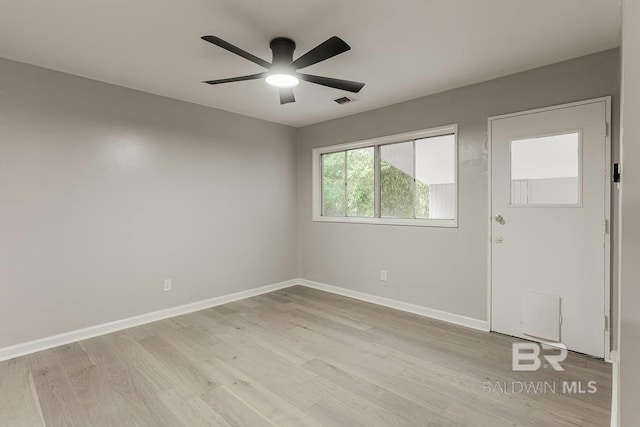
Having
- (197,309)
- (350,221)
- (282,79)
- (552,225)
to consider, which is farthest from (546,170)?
(197,309)

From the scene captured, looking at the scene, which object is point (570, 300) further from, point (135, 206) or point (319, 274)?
point (135, 206)

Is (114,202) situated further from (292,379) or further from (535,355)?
(535,355)

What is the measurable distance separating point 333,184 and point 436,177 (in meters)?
1.63

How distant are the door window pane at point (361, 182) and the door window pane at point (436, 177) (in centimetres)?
69

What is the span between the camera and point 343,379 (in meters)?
2.39

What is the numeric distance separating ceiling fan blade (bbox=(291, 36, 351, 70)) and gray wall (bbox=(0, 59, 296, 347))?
2.13 metres

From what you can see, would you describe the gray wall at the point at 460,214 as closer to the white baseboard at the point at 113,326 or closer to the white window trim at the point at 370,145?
the white window trim at the point at 370,145

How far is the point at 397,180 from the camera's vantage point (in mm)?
4086

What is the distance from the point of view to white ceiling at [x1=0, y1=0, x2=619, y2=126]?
206cm

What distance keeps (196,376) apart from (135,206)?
1949 mm

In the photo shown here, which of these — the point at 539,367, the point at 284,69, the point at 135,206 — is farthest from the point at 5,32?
the point at 539,367

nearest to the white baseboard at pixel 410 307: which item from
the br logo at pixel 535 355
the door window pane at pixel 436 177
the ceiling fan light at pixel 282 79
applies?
the br logo at pixel 535 355

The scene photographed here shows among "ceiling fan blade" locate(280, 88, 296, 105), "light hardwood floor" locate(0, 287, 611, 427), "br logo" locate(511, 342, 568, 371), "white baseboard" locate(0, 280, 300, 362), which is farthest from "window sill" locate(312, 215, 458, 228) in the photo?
"ceiling fan blade" locate(280, 88, 296, 105)

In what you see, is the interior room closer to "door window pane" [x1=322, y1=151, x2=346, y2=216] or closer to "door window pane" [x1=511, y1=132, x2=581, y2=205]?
"door window pane" [x1=511, y1=132, x2=581, y2=205]
